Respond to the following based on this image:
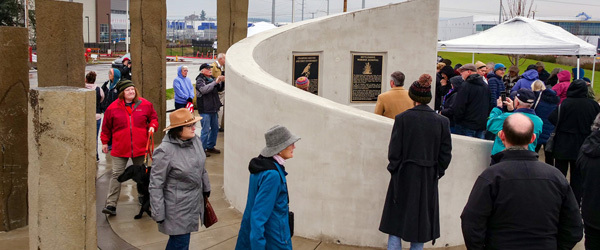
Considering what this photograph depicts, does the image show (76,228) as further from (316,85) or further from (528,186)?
(316,85)

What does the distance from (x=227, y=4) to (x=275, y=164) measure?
8.77 meters

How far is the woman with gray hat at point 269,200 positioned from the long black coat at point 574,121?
16.6 ft

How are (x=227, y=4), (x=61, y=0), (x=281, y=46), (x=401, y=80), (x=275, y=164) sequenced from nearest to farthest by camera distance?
(x=275, y=164)
(x=61, y=0)
(x=401, y=80)
(x=281, y=46)
(x=227, y=4)

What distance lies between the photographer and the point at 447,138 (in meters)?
5.37

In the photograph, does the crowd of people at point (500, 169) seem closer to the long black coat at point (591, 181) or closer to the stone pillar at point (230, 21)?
the long black coat at point (591, 181)

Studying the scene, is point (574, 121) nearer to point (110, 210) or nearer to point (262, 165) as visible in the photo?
point (262, 165)

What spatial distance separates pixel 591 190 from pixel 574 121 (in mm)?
3124

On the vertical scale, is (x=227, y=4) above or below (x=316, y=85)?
above

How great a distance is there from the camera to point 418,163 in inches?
209

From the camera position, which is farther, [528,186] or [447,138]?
[447,138]

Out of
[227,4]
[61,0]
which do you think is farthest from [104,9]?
[61,0]

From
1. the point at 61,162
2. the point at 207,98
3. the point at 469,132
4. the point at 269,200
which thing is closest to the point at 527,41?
the point at 469,132

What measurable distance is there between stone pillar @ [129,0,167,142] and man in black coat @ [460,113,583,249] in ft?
26.8

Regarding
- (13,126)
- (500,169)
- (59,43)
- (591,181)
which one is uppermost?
(59,43)
